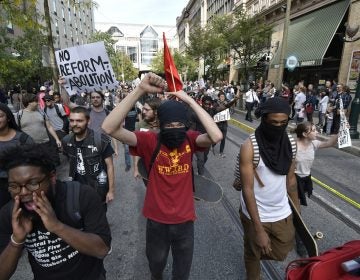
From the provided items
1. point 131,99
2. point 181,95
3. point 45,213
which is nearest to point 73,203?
point 45,213

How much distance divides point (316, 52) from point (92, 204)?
17887 millimetres

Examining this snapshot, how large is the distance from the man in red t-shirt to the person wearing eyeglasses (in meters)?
0.69

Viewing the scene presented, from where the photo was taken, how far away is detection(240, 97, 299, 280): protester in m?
2.37

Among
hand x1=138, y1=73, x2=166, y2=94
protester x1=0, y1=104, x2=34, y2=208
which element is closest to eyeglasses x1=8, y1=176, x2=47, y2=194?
hand x1=138, y1=73, x2=166, y2=94

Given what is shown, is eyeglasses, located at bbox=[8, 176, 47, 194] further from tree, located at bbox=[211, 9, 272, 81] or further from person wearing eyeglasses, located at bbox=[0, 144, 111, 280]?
tree, located at bbox=[211, 9, 272, 81]

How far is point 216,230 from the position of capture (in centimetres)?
409

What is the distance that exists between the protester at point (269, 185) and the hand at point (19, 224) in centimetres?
160

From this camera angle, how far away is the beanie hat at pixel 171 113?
2.25 metres

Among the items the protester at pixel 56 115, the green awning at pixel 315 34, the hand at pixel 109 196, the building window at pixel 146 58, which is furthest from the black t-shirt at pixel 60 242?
the building window at pixel 146 58

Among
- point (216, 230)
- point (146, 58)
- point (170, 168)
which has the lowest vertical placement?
point (216, 230)

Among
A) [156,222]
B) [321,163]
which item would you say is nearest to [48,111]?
[156,222]

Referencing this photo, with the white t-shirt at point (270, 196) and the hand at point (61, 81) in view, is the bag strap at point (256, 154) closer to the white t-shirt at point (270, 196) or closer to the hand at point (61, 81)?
the white t-shirt at point (270, 196)

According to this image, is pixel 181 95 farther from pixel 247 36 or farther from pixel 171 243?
pixel 247 36

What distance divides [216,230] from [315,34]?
57.3 ft
